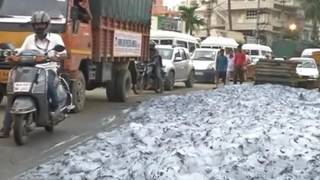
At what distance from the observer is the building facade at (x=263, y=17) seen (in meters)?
84.2

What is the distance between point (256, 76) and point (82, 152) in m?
17.3

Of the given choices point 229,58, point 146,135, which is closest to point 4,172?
point 146,135

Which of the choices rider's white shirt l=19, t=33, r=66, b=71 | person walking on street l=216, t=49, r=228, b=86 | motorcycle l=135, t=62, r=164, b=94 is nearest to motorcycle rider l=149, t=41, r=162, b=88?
motorcycle l=135, t=62, r=164, b=94

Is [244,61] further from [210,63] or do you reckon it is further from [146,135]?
[146,135]

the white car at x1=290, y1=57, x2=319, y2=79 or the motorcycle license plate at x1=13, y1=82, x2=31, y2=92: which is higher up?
the motorcycle license plate at x1=13, y1=82, x2=31, y2=92

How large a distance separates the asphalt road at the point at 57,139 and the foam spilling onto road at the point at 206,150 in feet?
1.56

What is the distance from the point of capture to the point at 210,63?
29.5 meters

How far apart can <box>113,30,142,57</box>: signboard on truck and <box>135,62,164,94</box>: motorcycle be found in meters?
2.47

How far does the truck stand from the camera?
42.4 ft

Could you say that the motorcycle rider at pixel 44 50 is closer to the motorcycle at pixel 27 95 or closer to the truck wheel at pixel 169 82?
the motorcycle at pixel 27 95

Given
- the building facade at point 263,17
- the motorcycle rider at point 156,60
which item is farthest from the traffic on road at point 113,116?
the building facade at point 263,17

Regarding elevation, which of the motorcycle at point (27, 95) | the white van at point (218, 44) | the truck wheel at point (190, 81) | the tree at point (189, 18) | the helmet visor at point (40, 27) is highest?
the tree at point (189, 18)

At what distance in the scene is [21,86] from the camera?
9062 millimetres

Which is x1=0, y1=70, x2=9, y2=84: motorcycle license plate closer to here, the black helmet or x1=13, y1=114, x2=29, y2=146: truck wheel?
the black helmet
